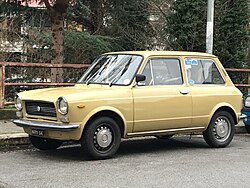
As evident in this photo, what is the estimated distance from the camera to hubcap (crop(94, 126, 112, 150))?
8281 millimetres

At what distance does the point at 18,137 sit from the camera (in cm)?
968

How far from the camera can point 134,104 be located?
8578 mm

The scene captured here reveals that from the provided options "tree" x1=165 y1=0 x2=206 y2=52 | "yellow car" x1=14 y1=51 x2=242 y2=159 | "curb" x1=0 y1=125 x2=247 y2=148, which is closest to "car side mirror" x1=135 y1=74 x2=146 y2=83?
"yellow car" x1=14 y1=51 x2=242 y2=159

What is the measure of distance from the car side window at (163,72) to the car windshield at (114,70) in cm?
25

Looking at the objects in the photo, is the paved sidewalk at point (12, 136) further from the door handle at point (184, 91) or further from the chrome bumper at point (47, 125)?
the door handle at point (184, 91)

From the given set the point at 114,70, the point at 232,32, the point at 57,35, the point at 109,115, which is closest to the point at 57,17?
the point at 57,35

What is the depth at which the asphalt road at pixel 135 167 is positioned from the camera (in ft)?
22.6

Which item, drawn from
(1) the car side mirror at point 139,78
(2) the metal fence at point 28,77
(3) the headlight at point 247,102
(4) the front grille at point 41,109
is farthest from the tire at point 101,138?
(3) the headlight at point 247,102

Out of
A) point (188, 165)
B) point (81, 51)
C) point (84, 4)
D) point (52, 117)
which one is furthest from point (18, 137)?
point (84, 4)

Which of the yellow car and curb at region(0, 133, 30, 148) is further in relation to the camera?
curb at region(0, 133, 30, 148)

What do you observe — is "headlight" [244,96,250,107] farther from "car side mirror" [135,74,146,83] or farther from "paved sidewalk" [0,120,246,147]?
"paved sidewalk" [0,120,246,147]

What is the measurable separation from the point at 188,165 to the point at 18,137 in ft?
11.0

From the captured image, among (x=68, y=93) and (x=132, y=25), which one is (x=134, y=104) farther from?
(x=132, y=25)

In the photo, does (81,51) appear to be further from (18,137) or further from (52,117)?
(52,117)
